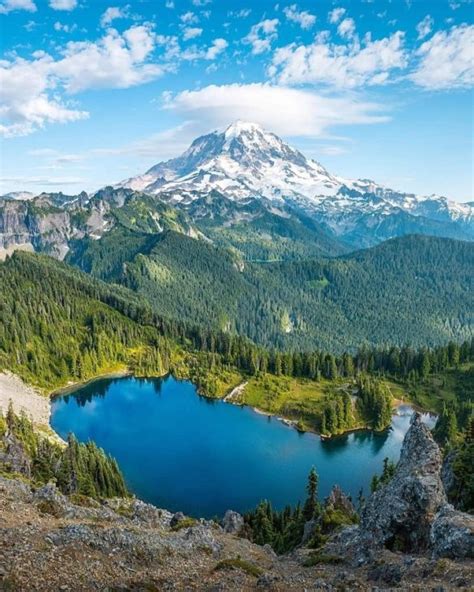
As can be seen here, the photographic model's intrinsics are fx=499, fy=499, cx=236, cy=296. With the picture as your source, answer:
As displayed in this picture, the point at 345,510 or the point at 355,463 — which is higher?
the point at 345,510

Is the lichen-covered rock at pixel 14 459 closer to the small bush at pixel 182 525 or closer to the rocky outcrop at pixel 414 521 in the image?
the small bush at pixel 182 525

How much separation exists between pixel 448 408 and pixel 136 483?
99636mm

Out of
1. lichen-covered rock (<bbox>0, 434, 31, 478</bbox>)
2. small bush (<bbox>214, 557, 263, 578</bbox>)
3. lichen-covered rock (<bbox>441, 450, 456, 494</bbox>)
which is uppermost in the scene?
small bush (<bbox>214, 557, 263, 578</bbox>)

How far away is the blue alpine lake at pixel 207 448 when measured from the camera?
113 metres

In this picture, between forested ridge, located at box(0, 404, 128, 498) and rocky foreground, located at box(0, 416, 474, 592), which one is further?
forested ridge, located at box(0, 404, 128, 498)

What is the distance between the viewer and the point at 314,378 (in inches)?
7466

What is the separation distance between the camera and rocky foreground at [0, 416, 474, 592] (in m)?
32.9

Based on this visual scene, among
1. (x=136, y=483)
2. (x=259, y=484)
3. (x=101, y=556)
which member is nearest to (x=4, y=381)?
(x=136, y=483)

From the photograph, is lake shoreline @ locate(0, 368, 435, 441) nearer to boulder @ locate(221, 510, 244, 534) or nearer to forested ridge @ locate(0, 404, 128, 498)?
forested ridge @ locate(0, 404, 128, 498)

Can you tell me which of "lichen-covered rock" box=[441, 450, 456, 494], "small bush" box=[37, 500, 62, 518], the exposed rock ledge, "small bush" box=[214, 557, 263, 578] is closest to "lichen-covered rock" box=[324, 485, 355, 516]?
"lichen-covered rock" box=[441, 450, 456, 494]

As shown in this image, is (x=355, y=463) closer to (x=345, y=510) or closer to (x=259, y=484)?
(x=259, y=484)

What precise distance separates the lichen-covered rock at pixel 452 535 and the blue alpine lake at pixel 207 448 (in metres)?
71.8

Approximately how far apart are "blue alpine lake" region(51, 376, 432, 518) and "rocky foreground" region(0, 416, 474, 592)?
5940 centimetres

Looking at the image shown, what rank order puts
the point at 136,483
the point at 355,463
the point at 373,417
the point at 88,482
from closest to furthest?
the point at 88,482
the point at 136,483
the point at 355,463
the point at 373,417
